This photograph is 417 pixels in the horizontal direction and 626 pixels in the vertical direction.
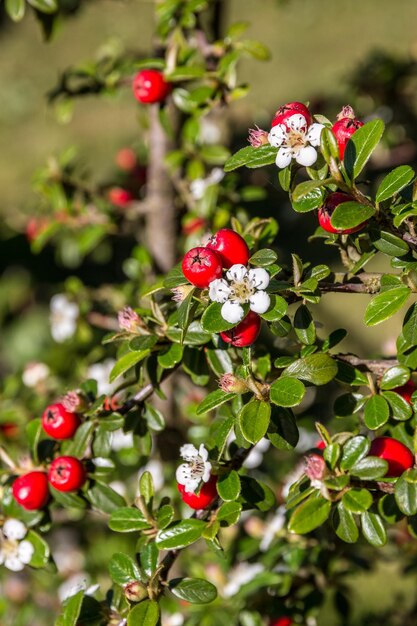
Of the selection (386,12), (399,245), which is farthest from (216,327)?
(386,12)

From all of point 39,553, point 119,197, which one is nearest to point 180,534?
point 39,553

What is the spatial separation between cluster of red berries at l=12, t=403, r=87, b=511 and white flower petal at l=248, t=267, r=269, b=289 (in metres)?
0.37

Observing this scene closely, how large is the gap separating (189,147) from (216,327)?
0.80 m

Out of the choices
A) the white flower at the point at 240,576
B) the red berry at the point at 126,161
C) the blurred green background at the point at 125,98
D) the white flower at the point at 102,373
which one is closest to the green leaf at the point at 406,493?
the white flower at the point at 240,576

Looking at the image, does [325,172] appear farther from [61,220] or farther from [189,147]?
[61,220]

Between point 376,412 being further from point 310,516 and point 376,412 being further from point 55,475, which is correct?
point 55,475

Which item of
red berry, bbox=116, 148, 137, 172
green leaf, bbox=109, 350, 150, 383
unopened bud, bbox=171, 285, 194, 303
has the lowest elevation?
red berry, bbox=116, 148, 137, 172

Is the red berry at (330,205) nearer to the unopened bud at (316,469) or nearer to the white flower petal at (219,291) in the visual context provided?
the white flower petal at (219,291)

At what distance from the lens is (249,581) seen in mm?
1247

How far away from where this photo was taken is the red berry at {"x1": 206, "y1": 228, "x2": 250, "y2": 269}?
0.78 meters

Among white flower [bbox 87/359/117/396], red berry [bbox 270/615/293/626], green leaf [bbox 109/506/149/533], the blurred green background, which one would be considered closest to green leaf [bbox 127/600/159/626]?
green leaf [bbox 109/506/149/533]

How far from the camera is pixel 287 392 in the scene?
772mm

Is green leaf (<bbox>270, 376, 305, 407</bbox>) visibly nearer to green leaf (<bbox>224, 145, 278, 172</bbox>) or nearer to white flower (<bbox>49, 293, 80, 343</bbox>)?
green leaf (<bbox>224, 145, 278, 172</bbox>)

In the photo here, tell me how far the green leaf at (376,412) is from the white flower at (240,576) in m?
0.57
